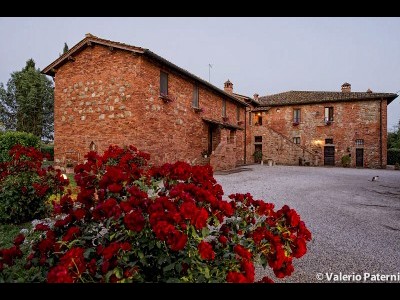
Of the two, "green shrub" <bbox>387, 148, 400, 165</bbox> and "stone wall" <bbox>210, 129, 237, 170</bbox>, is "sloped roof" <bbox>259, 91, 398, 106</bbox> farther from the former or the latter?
"stone wall" <bbox>210, 129, 237, 170</bbox>

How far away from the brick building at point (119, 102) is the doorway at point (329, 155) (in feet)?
52.7

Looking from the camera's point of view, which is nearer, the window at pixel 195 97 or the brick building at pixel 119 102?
the brick building at pixel 119 102

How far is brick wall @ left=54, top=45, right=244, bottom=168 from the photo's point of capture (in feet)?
32.3

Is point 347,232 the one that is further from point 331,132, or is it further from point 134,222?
point 331,132

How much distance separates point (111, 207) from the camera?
4.91ft

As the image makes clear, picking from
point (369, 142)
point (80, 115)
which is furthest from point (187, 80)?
point (369, 142)

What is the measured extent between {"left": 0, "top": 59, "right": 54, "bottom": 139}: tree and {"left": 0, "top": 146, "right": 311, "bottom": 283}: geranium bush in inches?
1244

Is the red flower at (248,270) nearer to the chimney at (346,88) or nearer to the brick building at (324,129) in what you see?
the brick building at (324,129)

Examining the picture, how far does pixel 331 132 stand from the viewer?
23.6 m

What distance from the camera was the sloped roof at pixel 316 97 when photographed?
2192 centimetres

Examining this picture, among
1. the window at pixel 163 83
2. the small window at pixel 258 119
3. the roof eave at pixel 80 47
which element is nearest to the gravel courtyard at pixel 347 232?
the window at pixel 163 83

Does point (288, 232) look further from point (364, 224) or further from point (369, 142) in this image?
point (369, 142)

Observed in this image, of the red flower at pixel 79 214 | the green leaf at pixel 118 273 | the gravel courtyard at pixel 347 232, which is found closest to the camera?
the green leaf at pixel 118 273
